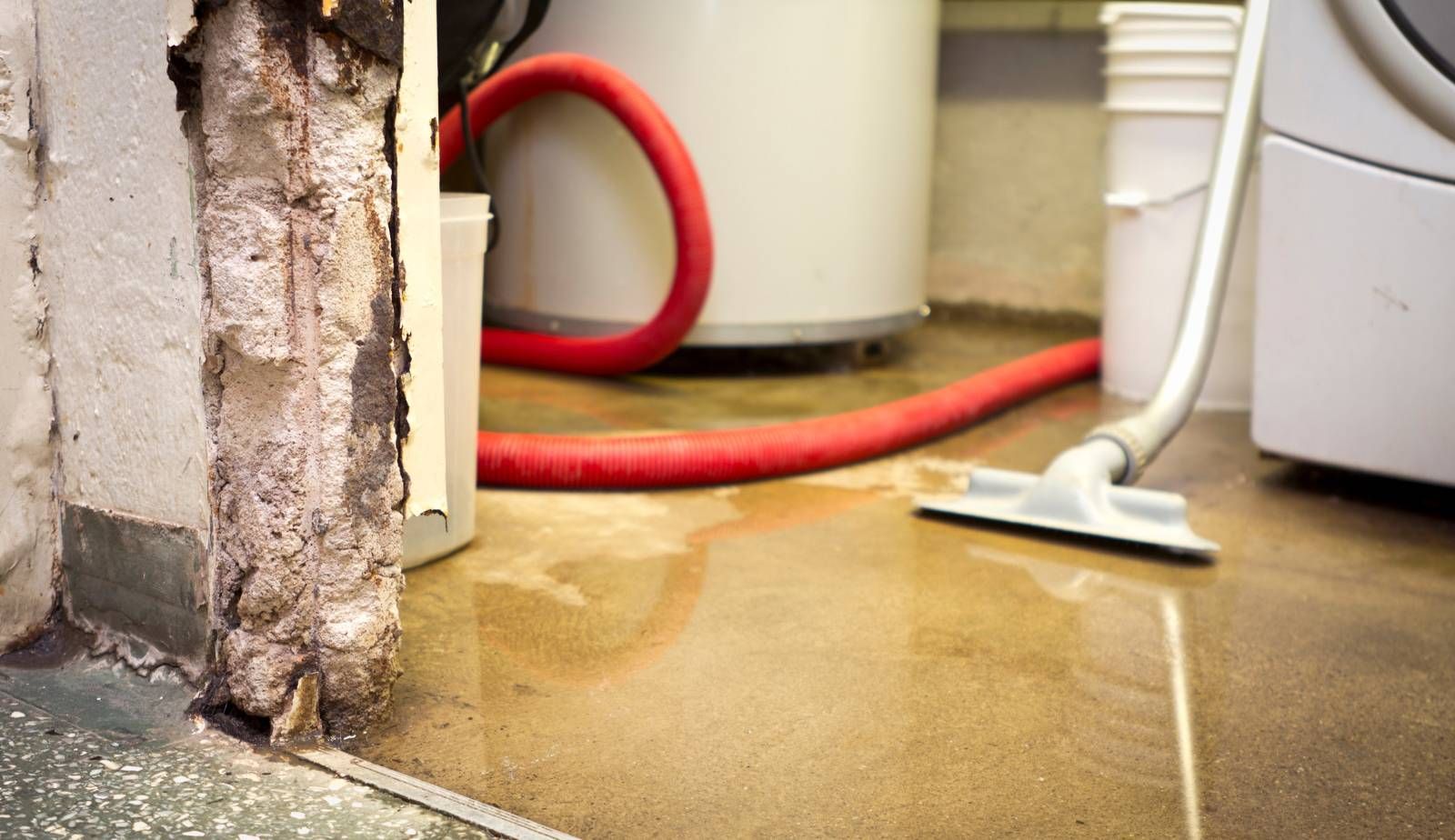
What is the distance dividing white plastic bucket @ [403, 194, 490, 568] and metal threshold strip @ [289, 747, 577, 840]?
1.49ft

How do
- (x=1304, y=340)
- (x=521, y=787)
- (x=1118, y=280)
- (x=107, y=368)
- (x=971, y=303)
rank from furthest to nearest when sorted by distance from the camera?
1. (x=971, y=303)
2. (x=1118, y=280)
3. (x=1304, y=340)
4. (x=107, y=368)
5. (x=521, y=787)

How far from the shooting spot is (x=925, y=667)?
1.27 meters

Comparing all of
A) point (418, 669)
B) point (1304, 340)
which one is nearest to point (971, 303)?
point (1304, 340)

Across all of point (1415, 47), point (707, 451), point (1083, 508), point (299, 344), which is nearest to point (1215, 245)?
point (1415, 47)

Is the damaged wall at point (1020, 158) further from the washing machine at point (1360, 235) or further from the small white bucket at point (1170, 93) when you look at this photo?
the washing machine at point (1360, 235)

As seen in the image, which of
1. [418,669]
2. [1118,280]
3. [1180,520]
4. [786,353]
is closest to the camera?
[418,669]

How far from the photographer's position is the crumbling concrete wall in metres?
0.97

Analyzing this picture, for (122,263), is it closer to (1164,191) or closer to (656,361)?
(656,361)

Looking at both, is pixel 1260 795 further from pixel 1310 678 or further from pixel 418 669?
pixel 418 669

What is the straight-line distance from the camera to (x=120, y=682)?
3.71 ft

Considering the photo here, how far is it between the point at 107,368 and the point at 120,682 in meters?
0.27

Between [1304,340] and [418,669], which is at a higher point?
[1304,340]

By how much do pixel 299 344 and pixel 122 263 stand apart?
0.65 feet

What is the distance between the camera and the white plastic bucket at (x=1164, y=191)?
230cm
